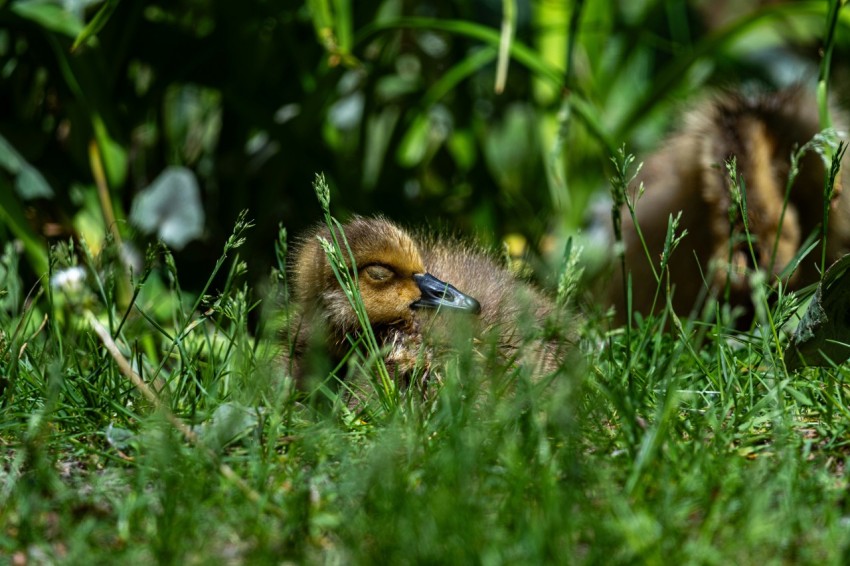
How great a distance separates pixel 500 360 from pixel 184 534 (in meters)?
1.25

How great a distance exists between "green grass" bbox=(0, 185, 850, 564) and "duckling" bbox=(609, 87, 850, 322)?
1.46 m

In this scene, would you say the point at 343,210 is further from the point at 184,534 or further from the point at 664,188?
the point at 184,534

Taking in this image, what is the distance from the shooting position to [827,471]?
1.93 metres

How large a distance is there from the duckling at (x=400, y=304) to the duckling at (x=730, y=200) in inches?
45.1

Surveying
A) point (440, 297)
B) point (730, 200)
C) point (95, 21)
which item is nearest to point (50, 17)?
point (95, 21)

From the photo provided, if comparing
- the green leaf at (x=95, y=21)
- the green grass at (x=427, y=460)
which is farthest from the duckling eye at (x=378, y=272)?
the green leaf at (x=95, y=21)

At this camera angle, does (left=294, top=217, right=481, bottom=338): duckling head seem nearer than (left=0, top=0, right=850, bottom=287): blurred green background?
Yes

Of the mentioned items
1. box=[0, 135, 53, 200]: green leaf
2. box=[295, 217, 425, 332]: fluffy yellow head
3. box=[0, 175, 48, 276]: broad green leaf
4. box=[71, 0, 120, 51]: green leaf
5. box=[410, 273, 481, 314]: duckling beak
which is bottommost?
box=[410, 273, 481, 314]: duckling beak

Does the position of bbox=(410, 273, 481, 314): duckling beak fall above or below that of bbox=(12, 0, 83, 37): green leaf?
below

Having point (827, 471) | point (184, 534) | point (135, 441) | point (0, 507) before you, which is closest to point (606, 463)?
point (827, 471)

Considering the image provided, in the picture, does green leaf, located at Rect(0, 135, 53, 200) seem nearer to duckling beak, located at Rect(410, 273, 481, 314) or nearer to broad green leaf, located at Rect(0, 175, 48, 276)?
broad green leaf, located at Rect(0, 175, 48, 276)

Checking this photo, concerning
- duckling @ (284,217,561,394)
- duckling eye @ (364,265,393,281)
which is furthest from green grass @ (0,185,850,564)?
duckling eye @ (364,265,393,281)

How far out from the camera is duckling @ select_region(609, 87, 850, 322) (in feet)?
12.8

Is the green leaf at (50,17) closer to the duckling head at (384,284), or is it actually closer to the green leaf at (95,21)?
the green leaf at (95,21)
